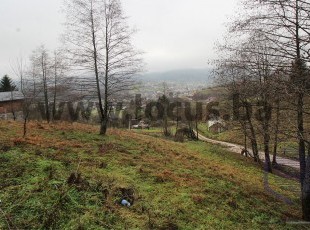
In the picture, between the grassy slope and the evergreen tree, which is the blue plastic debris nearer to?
the grassy slope

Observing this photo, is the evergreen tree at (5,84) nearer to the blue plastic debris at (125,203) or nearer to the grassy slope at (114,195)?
the grassy slope at (114,195)

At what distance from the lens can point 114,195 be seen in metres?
7.63

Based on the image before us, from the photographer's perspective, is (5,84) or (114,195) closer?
(114,195)

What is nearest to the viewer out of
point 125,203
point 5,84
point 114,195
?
point 125,203

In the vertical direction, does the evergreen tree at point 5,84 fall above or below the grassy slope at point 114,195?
above

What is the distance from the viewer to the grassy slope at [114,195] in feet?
20.6

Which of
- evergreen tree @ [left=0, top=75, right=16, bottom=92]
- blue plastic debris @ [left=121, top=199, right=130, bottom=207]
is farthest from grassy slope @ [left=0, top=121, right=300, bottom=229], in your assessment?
evergreen tree @ [left=0, top=75, right=16, bottom=92]

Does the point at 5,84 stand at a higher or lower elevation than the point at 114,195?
higher

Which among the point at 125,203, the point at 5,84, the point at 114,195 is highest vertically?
the point at 5,84

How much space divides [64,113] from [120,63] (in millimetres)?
19709

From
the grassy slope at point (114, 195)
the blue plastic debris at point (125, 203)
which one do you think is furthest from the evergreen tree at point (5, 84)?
the blue plastic debris at point (125, 203)

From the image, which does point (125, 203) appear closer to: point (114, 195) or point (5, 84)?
point (114, 195)

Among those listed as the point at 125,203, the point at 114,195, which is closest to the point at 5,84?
the point at 114,195

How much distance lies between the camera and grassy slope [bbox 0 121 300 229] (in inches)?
247
